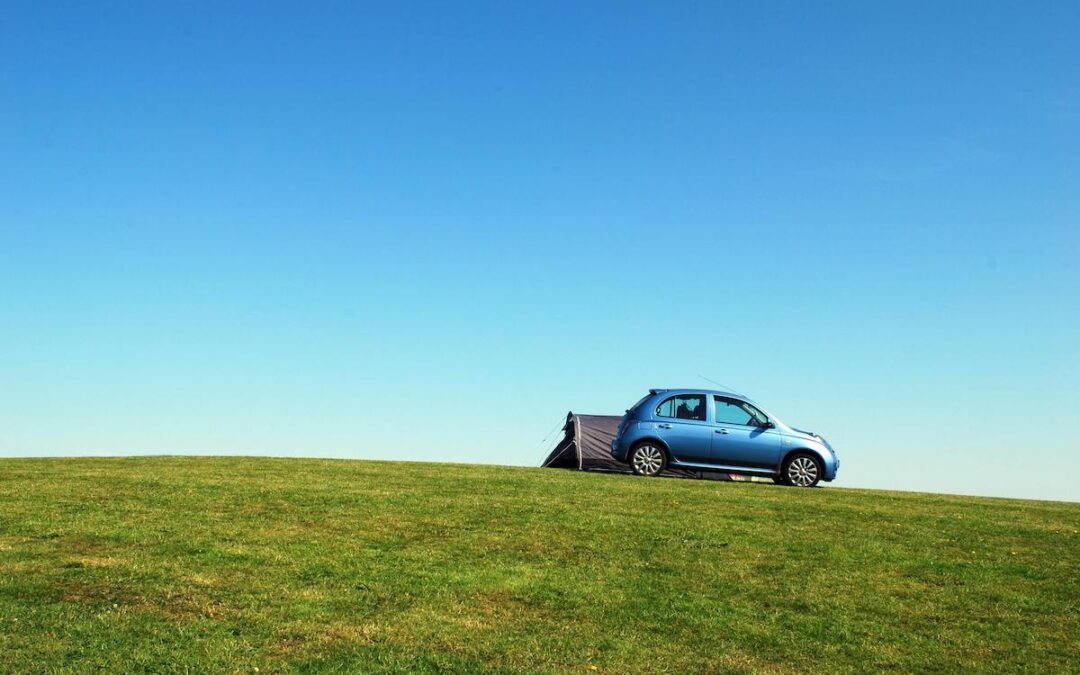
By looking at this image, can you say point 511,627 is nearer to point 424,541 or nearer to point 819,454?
point 424,541

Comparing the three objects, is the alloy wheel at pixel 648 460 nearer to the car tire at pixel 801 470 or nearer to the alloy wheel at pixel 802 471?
the car tire at pixel 801 470

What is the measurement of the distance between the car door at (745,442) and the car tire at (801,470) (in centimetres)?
29

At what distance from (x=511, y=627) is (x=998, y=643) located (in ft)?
14.4

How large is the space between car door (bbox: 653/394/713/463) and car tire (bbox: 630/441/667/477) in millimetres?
249

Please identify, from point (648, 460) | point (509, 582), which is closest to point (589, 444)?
point (648, 460)

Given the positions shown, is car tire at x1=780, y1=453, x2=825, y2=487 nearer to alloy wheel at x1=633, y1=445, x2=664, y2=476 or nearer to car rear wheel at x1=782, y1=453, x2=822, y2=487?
car rear wheel at x1=782, y1=453, x2=822, y2=487

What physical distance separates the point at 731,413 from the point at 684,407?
39.6 inches

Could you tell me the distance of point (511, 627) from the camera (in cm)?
841

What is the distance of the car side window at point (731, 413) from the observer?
20.5m

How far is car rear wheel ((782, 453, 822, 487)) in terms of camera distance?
66.7 feet

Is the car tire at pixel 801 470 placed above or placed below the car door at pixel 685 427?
below

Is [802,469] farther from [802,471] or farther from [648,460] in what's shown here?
[648,460]

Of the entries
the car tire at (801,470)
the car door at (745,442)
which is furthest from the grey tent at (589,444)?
the car tire at (801,470)

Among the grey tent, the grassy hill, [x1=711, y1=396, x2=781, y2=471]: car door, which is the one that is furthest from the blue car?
the grey tent
